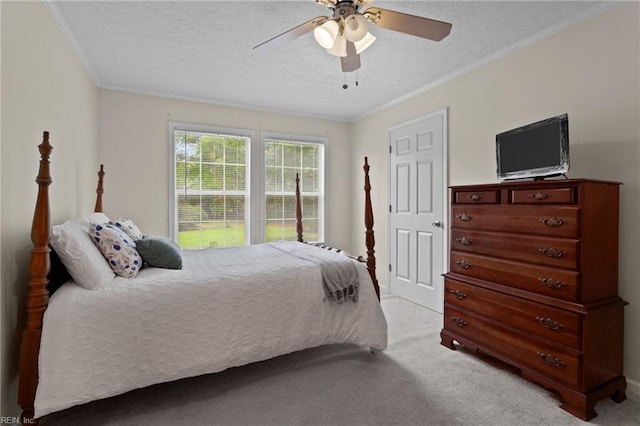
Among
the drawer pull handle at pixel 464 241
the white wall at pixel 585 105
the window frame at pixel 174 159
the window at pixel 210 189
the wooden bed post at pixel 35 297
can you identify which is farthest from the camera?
the window at pixel 210 189

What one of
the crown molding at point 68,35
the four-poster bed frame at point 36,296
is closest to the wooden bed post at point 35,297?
the four-poster bed frame at point 36,296

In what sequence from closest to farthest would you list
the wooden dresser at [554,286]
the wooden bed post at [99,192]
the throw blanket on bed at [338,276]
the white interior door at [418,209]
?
1. the wooden dresser at [554,286]
2. the throw blanket on bed at [338,276]
3. the wooden bed post at [99,192]
4. the white interior door at [418,209]

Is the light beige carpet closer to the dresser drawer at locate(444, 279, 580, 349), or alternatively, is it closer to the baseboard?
the baseboard

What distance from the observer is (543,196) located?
82.2 inches

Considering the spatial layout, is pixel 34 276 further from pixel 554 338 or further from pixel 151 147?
pixel 554 338

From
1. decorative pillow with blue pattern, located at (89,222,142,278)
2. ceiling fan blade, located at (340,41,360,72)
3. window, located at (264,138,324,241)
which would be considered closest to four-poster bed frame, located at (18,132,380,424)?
decorative pillow with blue pattern, located at (89,222,142,278)

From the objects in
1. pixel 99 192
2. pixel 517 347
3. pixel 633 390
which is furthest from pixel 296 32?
pixel 633 390

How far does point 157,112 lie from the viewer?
3922mm

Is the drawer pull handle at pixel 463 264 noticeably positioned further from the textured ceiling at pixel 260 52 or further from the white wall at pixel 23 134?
the white wall at pixel 23 134

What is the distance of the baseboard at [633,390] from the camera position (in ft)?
6.75

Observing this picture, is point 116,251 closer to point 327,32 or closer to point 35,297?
point 35,297

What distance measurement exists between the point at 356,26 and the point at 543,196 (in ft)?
5.18

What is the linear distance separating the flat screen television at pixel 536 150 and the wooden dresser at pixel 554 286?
21 cm

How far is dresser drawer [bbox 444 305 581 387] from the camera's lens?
6.34 ft
